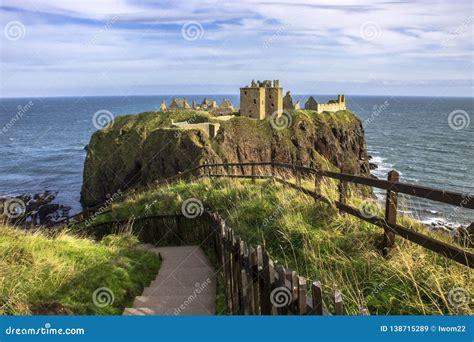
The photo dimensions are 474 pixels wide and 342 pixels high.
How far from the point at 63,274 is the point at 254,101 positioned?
66837mm

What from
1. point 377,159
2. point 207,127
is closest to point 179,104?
point 207,127

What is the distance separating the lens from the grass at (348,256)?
5.31 metres

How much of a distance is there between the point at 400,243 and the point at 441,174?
66.1m

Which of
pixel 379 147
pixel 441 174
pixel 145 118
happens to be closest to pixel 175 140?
pixel 145 118

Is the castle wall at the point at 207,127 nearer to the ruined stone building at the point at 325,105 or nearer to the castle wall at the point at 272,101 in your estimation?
the castle wall at the point at 272,101

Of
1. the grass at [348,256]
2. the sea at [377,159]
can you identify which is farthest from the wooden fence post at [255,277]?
the sea at [377,159]

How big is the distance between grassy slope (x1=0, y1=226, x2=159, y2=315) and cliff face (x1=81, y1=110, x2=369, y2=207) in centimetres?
4285

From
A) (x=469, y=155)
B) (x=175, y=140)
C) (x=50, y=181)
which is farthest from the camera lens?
(x=469, y=155)

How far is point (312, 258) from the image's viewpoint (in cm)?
674

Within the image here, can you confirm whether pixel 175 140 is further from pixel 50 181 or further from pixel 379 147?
pixel 379 147

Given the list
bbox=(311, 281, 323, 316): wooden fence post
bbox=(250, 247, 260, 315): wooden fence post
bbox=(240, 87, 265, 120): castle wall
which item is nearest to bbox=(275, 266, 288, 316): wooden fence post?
bbox=(311, 281, 323, 316): wooden fence post

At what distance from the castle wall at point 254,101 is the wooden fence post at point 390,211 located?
66.0 metres

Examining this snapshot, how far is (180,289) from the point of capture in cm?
803

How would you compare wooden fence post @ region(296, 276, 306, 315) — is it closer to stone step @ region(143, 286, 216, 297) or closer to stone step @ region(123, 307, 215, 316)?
stone step @ region(123, 307, 215, 316)
